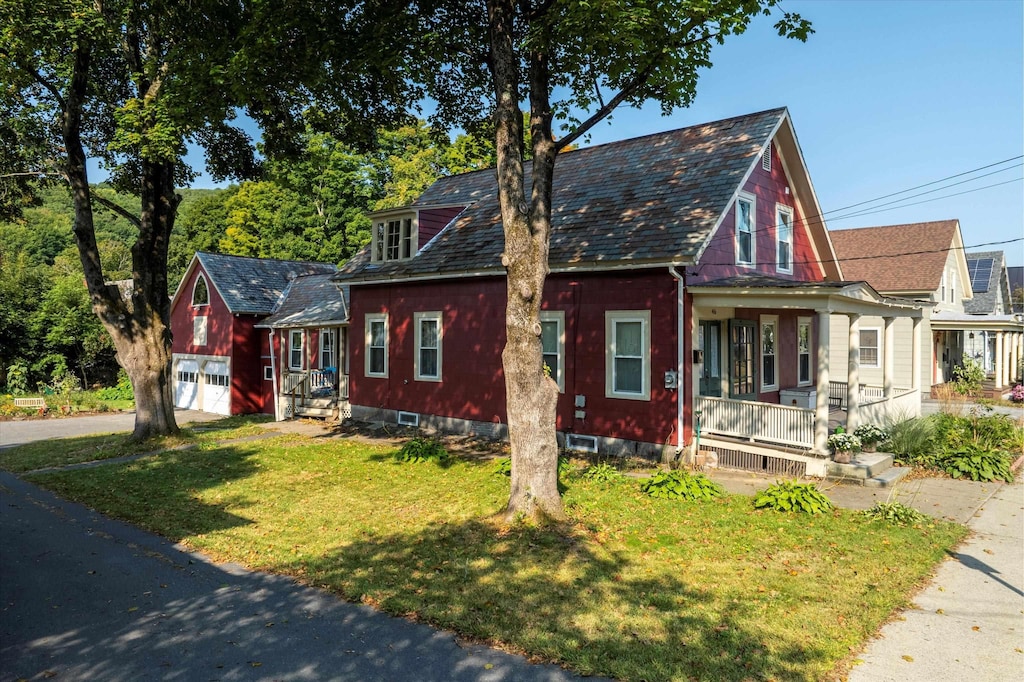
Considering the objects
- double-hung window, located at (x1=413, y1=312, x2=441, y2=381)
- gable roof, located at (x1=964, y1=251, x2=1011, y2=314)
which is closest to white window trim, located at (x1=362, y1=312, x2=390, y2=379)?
double-hung window, located at (x1=413, y1=312, x2=441, y2=381)

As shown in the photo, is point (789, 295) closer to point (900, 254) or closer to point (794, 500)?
point (794, 500)

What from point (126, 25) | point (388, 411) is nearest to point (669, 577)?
point (388, 411)

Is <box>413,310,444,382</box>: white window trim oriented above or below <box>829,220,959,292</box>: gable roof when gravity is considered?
below

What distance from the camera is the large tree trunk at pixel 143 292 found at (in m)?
15.9

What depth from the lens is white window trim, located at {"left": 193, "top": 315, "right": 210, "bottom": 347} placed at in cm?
2808

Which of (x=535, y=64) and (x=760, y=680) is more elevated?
(x=535, y=64)

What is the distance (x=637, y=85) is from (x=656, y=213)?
535cm

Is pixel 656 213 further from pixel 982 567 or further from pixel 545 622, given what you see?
pixel 545 622

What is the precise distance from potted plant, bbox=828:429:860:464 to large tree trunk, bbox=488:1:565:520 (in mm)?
5873

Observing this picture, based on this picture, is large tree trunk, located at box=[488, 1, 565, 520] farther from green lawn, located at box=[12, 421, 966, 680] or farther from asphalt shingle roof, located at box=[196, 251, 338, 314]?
asphalt shingle roof, located at box=[196, 251, 338, 314]

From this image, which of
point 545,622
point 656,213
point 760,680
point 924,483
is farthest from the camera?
point 656,213

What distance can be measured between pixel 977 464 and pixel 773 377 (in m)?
5.59

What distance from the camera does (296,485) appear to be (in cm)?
1210

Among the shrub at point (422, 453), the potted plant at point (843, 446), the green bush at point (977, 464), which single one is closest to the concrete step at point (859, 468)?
the potted plant at point (843, 446)
